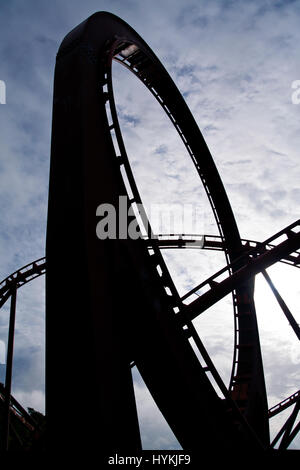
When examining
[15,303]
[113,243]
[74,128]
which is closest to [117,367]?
[113,243]

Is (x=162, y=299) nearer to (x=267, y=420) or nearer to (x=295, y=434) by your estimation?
(x=295, y=434)

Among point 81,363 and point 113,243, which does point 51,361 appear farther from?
point 113,243

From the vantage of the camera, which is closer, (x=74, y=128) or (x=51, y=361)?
(x=51, y=361)

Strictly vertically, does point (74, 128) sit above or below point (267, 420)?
above

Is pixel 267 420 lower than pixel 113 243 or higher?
lower

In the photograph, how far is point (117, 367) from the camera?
4.68 m

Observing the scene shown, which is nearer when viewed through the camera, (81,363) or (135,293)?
(81,363)

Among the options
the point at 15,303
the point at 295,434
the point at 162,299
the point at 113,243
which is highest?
the point at 15,303

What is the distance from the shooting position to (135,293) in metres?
5.06

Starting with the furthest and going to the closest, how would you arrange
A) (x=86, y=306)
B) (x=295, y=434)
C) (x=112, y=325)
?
(x=295, y=434) < (x=112, y=325) < (x=86, y=306)
